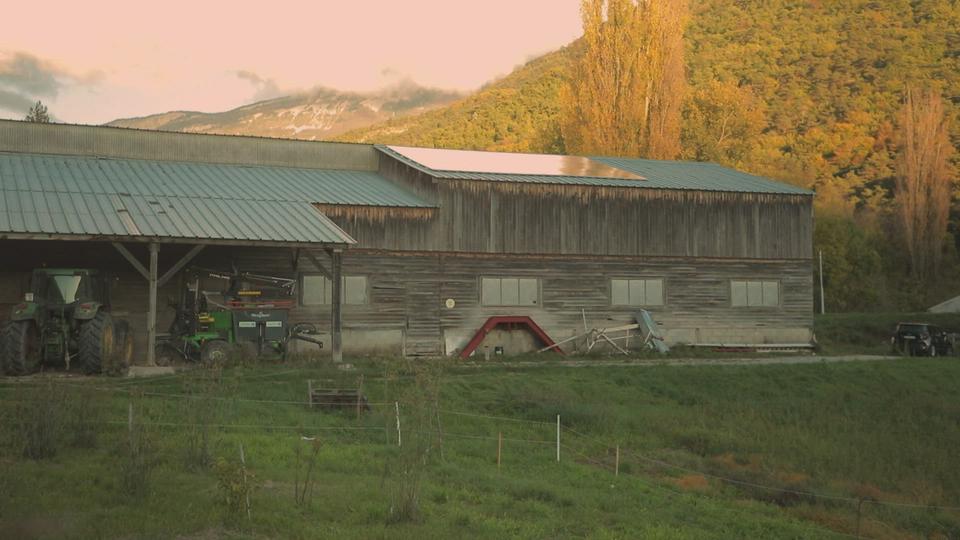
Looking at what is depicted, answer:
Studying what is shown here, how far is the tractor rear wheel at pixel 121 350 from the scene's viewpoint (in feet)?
81.0

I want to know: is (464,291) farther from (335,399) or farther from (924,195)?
(924,195)

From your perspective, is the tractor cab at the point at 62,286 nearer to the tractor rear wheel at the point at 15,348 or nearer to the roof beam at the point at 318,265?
the tractor rear wheel at the point at 15,348

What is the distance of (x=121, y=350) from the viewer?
2614 centimetres

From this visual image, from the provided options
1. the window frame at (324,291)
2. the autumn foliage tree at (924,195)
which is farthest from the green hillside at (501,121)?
the window frame at (324,291)

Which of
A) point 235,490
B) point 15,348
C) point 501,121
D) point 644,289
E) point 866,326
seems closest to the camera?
point 235,490

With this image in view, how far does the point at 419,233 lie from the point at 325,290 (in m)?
3.69

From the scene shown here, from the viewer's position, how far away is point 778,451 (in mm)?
23562

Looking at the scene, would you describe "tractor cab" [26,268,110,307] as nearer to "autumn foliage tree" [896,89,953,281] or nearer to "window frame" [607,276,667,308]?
"window frame" [607,276,667,308]

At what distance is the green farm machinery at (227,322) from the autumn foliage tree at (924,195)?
56.2 m

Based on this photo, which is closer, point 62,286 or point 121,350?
point 62,286

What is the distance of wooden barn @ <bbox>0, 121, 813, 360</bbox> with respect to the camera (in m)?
29.6

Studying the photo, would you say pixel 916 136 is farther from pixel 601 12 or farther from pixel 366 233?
pixel 366 233

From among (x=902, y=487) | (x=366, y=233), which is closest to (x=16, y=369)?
(x=366, y=233)

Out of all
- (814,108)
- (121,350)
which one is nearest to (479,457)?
(121,350)
